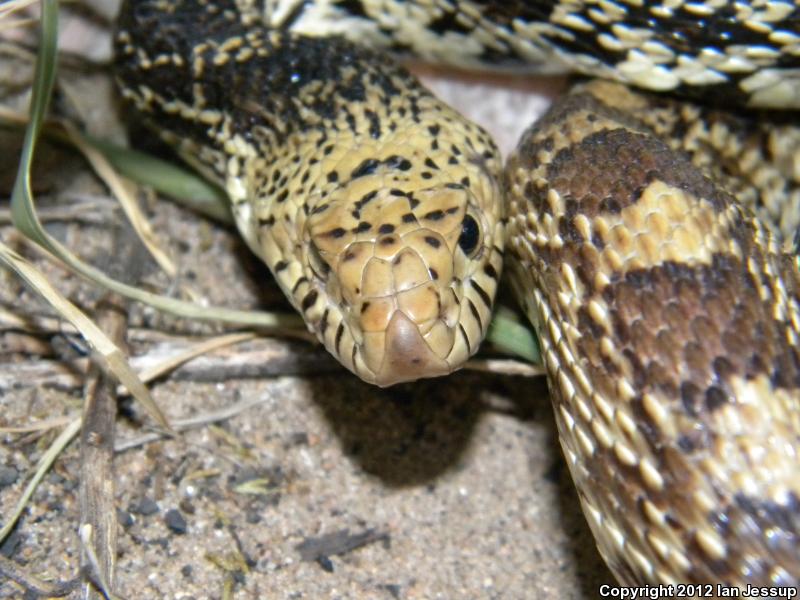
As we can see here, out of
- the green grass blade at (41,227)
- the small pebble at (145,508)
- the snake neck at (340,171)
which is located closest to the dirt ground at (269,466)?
the small pebble at (145,508)

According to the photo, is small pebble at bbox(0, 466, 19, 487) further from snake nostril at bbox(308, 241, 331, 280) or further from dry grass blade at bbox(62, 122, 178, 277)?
Answer: snake nostril at bbox(308, 241, 331, 280)

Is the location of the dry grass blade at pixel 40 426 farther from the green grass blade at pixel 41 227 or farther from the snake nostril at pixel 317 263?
the snake nostril at pixel 317 263

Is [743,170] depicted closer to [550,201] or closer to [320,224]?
[550,201]

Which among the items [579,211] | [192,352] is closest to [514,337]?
[579,211]

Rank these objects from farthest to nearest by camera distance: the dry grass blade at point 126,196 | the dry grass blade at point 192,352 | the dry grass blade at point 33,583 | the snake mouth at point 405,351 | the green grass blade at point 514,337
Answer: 1. the dry grass blade at point 126,196
2. the dry grass blade at point 192,352
3. the green grass blade at point 514,337
4. the dry grass blade at point 33,583
5. the snake mouth at point 405,351

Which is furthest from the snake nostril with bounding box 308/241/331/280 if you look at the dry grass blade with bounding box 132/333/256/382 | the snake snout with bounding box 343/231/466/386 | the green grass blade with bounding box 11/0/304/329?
the dry grass blade with bounding box 132/333/256/382

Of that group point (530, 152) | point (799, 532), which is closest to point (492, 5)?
point (530, 152)
